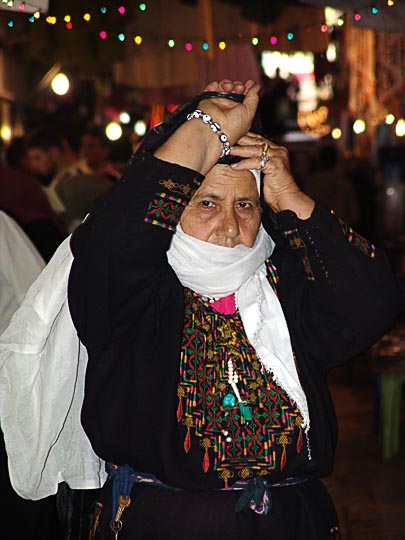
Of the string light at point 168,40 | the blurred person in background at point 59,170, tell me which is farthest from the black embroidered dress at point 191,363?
the blurred person in background at point 59,170

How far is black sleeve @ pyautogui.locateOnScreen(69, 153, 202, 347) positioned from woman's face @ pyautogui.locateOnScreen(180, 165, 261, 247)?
0.63ft

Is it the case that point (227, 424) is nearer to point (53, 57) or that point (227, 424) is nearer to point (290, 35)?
point (290, 35)

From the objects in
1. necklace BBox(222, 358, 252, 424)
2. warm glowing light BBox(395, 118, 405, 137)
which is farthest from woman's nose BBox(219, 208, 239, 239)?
warm glowing light BBox(395, 118, 405, 137)

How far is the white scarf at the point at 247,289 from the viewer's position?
2584 millimetres

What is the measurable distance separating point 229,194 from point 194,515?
910 mm

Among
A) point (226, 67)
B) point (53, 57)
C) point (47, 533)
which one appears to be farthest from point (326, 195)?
point (47, 533)

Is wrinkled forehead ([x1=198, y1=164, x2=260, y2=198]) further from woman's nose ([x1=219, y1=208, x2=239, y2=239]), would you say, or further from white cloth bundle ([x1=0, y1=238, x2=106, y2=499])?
white cloth bundle ([x1=0, y1=238, x2=106, y2=499])

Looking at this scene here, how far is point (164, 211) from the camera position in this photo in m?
2.41

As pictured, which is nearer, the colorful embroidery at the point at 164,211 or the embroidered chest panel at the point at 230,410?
the colorful embroidery at the point at 164,211

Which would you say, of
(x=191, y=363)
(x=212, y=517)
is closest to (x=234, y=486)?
(x=212, y=517)

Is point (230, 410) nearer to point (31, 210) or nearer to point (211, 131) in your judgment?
point (211, 131)

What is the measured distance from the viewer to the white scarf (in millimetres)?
2584

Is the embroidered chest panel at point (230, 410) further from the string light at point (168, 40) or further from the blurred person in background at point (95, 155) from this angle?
the blurred person in background at point (95, 155)

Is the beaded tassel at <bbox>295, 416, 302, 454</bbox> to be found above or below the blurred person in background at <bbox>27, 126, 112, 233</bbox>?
below
